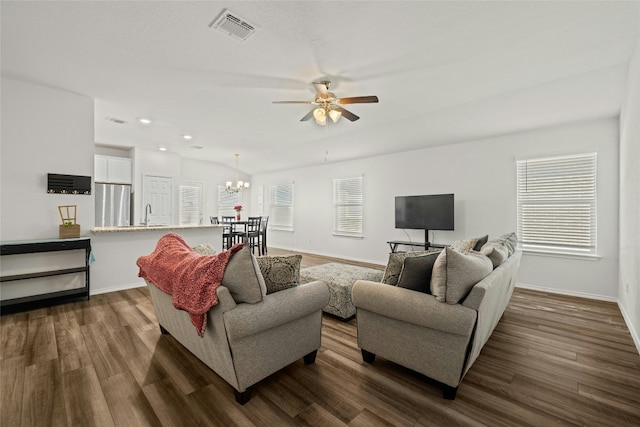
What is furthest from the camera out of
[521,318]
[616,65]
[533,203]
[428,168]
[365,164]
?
[365,164]

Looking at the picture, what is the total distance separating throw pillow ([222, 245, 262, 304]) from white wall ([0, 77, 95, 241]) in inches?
143

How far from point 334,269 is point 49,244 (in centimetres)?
360

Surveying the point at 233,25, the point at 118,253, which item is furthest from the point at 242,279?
the point at 118,253

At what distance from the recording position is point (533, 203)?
14.8 ft

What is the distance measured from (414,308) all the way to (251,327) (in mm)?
1094

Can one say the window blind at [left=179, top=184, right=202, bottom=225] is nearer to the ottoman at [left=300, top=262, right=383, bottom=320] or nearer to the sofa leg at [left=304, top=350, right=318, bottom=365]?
the ottoman at [left=300, top=262, right=383, bottom=320]

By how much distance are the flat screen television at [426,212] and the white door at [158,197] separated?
576 centimetres

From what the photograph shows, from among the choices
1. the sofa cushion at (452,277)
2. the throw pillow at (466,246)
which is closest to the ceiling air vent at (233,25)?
the sofa cushion at (452,277)

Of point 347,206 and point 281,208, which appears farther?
point 281,208

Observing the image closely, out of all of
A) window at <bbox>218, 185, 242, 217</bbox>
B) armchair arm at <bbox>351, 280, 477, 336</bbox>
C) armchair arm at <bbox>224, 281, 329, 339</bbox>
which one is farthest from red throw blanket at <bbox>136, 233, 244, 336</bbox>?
window at <bbox>218, 185, 242, 217</bbox>

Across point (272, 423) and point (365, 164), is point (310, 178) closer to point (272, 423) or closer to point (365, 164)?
point (365, 164)

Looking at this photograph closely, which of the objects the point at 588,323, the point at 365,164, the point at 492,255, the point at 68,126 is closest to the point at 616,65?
the point at 492,255

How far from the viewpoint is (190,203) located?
8.30 m

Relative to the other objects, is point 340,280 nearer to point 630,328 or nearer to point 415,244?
point 415,244
